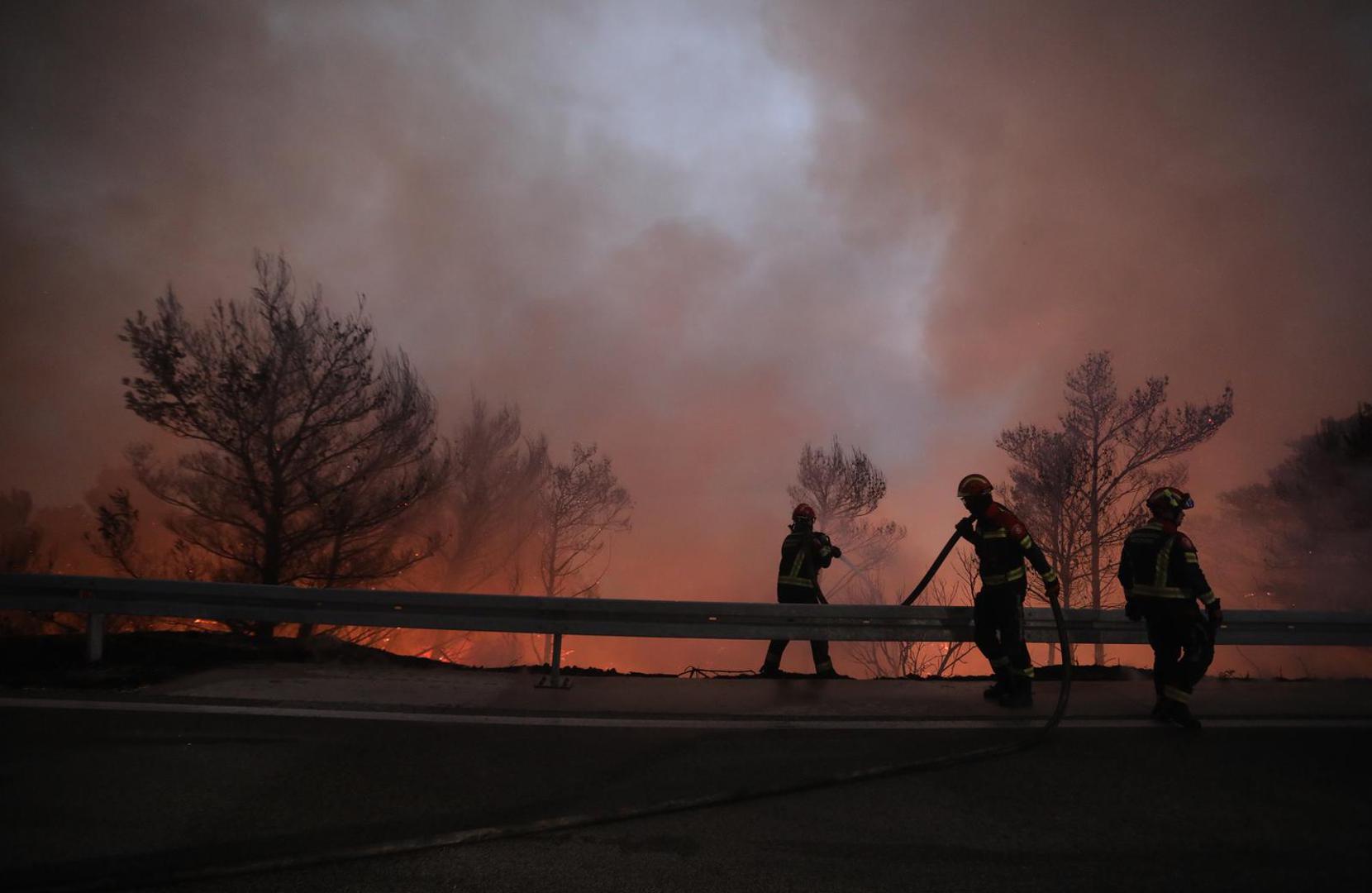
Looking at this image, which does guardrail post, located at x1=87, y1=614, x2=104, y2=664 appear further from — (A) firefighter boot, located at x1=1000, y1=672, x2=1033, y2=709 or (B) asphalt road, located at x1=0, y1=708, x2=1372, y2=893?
(A) firefighter boot, located at x1=1000, y1=672, x2=1033, y2=709

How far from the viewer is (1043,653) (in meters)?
34.7

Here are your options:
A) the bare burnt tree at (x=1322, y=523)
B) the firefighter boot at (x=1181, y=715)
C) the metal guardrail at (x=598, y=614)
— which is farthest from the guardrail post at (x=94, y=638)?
the bare burnt tree at (x=1322, y=523)

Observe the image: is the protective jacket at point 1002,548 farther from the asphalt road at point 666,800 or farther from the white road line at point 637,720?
the asphalt road at point 666,800

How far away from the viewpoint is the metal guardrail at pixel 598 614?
6.52 meters

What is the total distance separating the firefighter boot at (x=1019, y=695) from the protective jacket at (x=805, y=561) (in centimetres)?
235

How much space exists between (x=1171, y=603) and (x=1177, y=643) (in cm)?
31

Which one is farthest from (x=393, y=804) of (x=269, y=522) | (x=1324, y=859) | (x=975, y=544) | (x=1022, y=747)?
(x=269, y=522)

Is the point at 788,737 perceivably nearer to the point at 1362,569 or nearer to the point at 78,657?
the point at 78,657

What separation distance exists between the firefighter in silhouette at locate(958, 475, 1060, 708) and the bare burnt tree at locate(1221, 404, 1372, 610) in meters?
29.1

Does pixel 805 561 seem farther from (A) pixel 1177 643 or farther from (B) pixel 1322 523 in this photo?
(B) pixel 1322 523

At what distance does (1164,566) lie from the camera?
5668 mm

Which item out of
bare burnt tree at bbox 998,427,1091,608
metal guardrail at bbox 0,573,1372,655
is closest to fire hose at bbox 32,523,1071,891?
metal guardrail at bbox 0,573,1372,655

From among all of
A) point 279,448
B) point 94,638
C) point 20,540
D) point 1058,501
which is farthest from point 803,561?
point 20,540

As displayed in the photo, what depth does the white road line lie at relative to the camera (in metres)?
5.19
